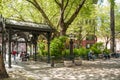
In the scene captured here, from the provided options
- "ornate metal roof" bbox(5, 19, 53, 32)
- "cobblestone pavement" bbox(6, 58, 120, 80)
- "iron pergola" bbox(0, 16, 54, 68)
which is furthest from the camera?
"ornate metal roof" bbox(5, 19, 53, 32)

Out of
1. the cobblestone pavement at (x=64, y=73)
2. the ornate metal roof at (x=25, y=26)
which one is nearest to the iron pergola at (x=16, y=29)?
the ornate metal roof at (x=25, y=26)

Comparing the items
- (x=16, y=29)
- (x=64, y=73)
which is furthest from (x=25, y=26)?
(x=64, y=73)

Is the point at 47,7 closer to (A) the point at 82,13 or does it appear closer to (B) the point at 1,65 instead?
(A) the point at 82,13

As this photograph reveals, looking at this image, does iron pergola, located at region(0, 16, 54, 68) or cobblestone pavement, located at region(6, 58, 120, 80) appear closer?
cobblestone pavement, located at region(6, 58, 120, 80)

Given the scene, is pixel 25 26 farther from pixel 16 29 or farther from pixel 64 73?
pixel 64 73

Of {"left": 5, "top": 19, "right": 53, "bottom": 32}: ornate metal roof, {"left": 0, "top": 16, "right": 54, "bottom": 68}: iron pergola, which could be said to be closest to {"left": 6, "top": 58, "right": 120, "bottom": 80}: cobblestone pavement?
{"left": 0, "top": 16, "right": 54, "bottom": 68}: iron pergola

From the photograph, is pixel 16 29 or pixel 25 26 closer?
pixel 16 29

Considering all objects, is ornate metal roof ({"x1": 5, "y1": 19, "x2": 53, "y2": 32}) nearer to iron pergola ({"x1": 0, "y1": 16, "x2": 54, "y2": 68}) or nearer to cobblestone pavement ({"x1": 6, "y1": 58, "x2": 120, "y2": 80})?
iron pergola ({"x1": 0, "y1": 16, "x2": 54, "y2": 68})

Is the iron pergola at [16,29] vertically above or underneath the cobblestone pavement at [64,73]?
above

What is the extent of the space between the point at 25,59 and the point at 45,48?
13.0ft

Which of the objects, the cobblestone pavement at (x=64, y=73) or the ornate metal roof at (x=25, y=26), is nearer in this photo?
the cobblestone pavement at (x=64, y=73)

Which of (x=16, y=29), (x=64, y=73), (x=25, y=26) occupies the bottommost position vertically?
(x=64, y=73)

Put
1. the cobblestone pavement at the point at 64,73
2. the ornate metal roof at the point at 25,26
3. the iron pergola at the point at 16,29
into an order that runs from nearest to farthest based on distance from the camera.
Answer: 1. the cobblestone pavement at the point at 64,73
2. the iron pergola at the point at 16,29
3. the ornate metal roof at the point at 25,26

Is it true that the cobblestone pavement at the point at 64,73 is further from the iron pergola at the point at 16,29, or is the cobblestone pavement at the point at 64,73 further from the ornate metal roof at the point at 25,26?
the ornate metal roof at the point at 25,26
